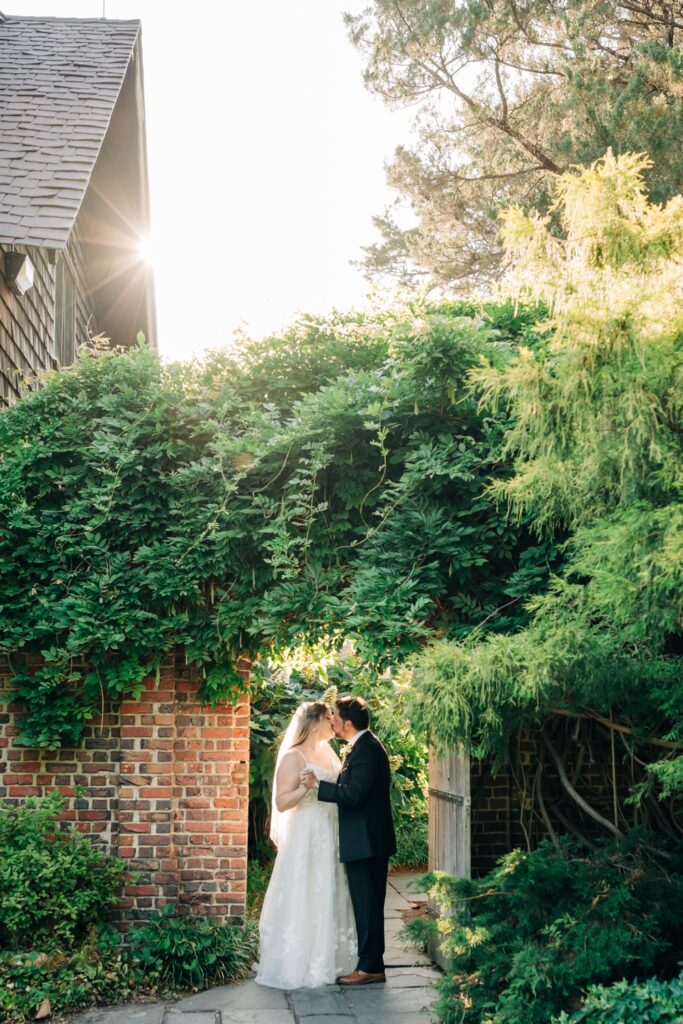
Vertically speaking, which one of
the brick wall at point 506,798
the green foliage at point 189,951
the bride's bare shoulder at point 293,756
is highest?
the bride's bare shoulder at point 293,756

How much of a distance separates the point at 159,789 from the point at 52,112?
683 centimetres

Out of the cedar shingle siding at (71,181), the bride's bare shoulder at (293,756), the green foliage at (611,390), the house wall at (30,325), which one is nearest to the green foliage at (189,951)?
the bride's bare shoulder at (293,756)

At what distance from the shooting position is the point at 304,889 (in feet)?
21.5

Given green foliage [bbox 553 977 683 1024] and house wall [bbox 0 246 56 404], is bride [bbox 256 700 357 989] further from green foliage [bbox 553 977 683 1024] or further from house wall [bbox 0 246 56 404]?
house wall [bbox 0 246 56 404]

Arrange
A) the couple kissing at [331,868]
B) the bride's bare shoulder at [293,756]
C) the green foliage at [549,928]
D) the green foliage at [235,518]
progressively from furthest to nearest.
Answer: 1. the bride's bare shoulder at [293,756]
2. the couple kissing at [331,868]
3. the green foliage at [235,518]
4. the green foliage at [549,928]

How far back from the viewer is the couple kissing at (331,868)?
643cm

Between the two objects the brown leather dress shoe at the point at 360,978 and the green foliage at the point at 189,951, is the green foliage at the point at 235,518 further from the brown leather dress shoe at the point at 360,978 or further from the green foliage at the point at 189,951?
the brown leather dress shoe at the point at 360,978

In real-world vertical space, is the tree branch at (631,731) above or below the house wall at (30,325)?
below

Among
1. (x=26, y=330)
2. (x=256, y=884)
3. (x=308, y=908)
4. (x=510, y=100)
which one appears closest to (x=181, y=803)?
(x=308, y=908)

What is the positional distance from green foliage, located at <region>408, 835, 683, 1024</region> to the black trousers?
4.01 feet

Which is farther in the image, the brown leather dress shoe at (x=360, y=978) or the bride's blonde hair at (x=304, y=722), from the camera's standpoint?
the bride's blonde hair at (x=304, y=722)

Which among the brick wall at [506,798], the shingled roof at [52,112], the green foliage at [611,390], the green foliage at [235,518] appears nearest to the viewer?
the green foliage at [611,390]

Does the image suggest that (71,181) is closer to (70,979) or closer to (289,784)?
(289,784)

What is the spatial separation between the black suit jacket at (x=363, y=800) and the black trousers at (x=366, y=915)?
10 cm
